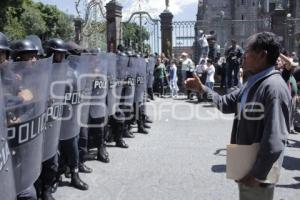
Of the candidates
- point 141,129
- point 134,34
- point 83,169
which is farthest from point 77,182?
point 134,34

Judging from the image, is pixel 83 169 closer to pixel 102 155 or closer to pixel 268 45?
pixel 102 155

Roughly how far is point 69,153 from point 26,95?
293cm

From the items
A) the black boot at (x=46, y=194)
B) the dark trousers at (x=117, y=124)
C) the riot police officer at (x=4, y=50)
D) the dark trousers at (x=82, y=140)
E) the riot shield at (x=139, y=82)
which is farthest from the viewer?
the riot shield at (x=139, y=82)

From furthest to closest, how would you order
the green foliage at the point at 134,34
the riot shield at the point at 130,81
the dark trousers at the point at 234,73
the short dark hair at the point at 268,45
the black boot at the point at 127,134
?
the green foliage at the point at 134,34
the dark trousers at the point at 234,73
the black boot at the point at 127,134
the riot shield at the point at 130,81
the short dark hair at the point at 268,45

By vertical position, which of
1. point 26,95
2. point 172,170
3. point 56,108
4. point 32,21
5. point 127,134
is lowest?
point 172,170

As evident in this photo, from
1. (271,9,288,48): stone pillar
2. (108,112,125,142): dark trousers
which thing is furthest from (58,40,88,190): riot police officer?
(271,9,288,48): stone pillar

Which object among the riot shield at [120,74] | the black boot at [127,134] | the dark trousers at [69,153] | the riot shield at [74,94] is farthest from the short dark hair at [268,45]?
the black boot at [127,134]

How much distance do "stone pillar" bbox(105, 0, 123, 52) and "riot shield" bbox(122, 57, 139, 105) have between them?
13303 mm

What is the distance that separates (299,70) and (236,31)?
93.8ft

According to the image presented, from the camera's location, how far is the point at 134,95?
426 inches

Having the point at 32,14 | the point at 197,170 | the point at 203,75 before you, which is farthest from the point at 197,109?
the point at 32,14

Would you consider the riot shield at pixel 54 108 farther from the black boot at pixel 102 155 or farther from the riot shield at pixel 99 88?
the black boot at pixel 102 155

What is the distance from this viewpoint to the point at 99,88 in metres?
7.76

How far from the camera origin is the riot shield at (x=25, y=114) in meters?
3.35
